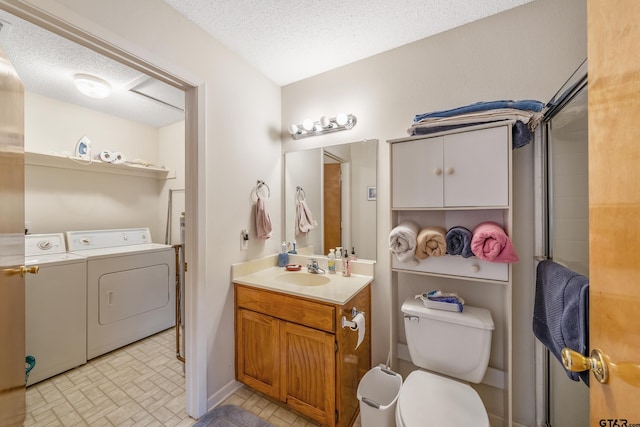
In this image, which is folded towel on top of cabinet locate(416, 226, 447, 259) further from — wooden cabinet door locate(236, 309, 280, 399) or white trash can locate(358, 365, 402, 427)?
wooden cabinet door locate(236, 309, 280, 399)

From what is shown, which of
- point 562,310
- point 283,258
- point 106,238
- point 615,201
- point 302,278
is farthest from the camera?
point 106,238

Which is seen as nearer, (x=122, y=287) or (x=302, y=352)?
(x=302, y=352)

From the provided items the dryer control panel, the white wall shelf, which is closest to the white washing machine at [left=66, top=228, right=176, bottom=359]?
the dryer control panel

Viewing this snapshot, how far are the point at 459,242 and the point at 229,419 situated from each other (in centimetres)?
181

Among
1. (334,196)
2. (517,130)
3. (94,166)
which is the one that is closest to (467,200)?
(517,130)

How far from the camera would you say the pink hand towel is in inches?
76.6

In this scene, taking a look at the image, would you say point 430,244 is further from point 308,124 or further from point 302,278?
point 308,124

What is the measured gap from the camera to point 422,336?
54.5 inches

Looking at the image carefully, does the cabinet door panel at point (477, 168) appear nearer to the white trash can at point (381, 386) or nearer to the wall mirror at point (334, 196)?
the wall mirror at point (334, 196)

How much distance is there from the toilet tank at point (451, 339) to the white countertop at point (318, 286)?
36 cm

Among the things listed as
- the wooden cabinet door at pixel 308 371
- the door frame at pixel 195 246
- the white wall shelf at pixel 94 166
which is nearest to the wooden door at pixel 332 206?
the wooden cabinet door at pixel 308 371

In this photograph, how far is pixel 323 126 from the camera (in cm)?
197

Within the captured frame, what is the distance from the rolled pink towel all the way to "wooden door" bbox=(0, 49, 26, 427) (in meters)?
2.08

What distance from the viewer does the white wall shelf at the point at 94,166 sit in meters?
2.24
